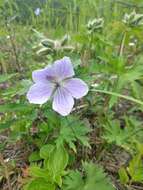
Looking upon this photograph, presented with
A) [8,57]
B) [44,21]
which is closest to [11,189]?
[8,57]

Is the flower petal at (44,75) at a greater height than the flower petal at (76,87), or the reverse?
the flower petal at (44,75)

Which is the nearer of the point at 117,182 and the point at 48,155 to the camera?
the point at 48,155

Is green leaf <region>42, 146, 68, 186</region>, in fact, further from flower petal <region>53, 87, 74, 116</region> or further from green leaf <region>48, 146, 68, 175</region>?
flower petal <region>53, 87, 74, 116</region>

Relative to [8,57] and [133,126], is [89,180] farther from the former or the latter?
[8,57]

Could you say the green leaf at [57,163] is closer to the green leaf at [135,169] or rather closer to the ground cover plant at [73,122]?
the ground cover plant at [73,122]

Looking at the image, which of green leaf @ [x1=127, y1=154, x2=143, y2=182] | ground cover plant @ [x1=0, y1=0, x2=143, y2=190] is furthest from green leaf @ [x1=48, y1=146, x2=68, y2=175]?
green leaf @ [x1=127, y1=154, x2=143, y2=182]

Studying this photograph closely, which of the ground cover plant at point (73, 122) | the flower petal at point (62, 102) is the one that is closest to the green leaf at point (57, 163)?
the ground cover plant at point (73, 122)
